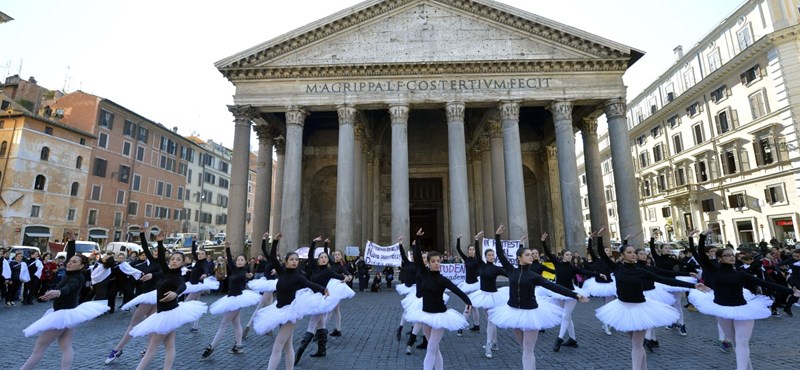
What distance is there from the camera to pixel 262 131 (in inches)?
917

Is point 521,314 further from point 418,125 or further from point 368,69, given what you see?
point 418,125

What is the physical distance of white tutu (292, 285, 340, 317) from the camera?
540 centimetres

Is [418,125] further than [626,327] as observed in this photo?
Yes

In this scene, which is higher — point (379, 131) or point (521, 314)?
point (379, 131)

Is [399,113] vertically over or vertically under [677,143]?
under

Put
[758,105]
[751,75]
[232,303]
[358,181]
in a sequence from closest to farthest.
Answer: [232,303], [358,181], [758,105], [751,75]

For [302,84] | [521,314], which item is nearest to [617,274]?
[521,314]

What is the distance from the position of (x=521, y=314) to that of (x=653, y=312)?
1.70 m

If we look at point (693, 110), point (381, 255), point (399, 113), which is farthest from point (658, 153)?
point (381, 255)

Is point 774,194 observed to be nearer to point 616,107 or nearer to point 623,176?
point 623,176

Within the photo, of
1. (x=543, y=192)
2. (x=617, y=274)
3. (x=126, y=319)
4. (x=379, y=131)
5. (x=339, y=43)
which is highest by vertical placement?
(x=339, y=43)

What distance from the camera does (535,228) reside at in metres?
27.4

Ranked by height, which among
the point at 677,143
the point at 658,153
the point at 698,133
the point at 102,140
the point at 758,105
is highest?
the point at 102,140

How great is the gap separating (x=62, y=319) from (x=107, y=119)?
125ft
